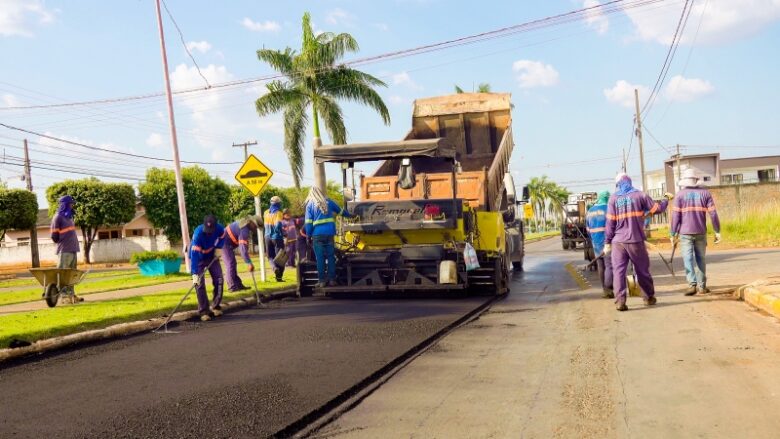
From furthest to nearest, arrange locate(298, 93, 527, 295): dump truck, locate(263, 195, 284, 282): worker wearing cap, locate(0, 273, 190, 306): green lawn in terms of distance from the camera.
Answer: locate(263, 195, 284, 282): worker wearing cap, locate(0, 273, 190, 306): green lawn, locate(298, 93, 527, 295): dump truck

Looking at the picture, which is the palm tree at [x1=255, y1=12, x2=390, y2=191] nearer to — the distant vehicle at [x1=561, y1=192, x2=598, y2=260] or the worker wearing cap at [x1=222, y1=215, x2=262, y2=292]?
the distant vehicle at [x1=561, y1=192, x2=598, y2=260]

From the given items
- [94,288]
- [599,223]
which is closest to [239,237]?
[599,223]

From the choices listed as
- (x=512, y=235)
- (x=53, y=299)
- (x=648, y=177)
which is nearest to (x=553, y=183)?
(x=648, y=177)

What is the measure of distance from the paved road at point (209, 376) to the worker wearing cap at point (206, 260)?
505 mm

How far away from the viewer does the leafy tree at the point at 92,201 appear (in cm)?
4191

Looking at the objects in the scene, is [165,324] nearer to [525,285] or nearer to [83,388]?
[83,388]

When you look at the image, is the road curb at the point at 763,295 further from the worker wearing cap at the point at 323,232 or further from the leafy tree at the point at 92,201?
the leafy tree at the point at 92,201

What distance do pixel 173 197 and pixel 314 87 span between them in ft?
86.5

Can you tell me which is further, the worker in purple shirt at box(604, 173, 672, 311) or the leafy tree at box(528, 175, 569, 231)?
the leafy tree at box(528, 175, 569, 231)

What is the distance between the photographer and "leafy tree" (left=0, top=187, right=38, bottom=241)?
3569cm

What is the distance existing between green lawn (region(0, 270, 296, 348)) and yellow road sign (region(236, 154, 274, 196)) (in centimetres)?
219

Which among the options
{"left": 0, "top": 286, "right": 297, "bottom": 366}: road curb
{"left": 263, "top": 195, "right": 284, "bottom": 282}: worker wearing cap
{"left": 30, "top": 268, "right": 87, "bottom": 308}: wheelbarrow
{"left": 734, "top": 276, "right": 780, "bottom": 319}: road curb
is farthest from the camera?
{"left": 263, "top": 195, "right": 284, "bottom": 282}: worker wearing cap

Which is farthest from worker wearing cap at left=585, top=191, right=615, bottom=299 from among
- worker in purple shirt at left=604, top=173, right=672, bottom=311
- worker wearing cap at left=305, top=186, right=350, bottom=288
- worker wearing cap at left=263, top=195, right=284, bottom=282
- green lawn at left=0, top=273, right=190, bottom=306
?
green lawn at left=0, top=273, right=190, bottom=306

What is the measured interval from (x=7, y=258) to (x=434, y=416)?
52.1 metres
